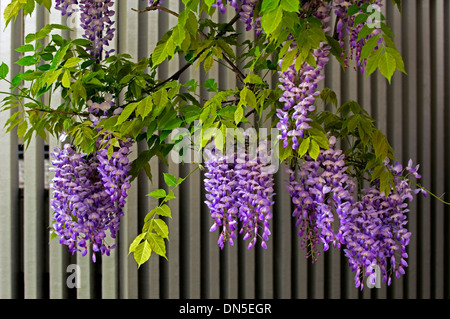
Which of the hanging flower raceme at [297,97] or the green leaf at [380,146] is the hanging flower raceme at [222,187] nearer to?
the hanging flower raceme at [297,97]

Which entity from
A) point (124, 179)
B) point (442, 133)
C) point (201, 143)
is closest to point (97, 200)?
point (124, 179)

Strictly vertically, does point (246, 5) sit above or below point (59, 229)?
above

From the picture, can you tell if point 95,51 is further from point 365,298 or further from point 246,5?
point 365,298

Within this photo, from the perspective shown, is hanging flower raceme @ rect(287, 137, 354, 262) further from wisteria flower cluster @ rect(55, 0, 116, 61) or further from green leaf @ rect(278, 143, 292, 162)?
wisteria flower cluster @ rect(55, 0, 116, 61)

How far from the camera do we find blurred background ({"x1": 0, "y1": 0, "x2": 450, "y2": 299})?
182 centimetres

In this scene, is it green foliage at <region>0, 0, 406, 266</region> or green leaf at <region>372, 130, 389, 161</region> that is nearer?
green foliage at <region>0, 0, 406, 266</region>

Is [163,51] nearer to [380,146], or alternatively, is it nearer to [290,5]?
[290,5]

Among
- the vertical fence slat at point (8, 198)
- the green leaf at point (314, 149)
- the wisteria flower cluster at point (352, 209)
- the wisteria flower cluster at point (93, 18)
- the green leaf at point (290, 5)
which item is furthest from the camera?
the vertical fence slat at point (8, 198)

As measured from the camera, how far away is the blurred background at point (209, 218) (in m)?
1.82

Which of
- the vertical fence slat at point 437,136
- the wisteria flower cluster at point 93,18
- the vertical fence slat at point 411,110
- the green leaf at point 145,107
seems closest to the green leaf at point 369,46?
the green leaf at point 145,107

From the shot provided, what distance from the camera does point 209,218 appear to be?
6.58ft

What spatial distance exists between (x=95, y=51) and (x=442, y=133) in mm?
1816

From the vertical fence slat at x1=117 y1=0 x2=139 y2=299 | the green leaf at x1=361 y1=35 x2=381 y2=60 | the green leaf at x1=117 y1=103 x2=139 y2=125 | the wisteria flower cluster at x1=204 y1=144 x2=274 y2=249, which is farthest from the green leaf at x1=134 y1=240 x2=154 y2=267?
the vertical fence slat at x1=117 y1=0 x2=139 y2=299

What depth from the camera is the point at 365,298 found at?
2.24 meters
